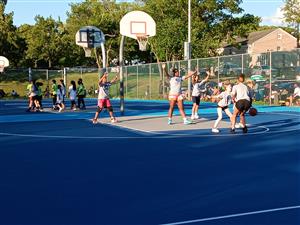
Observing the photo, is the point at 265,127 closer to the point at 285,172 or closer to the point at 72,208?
the point at 285,172

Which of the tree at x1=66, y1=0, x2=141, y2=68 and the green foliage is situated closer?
the green foliage

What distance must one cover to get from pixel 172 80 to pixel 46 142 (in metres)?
5.41

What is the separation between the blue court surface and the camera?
5902mm

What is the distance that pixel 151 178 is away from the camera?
8.10 meters

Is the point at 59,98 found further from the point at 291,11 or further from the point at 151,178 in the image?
the point at 291,11

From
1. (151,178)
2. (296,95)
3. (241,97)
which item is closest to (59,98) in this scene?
(296,95)

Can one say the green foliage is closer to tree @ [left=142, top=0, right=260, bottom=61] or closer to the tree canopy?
the tree canopy

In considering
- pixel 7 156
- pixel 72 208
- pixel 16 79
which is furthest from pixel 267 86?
pixel 16 79

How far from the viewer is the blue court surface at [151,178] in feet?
19.4

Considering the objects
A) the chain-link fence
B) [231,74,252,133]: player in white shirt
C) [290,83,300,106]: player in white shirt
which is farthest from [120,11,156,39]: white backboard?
[290,83,300,106]: player in white shirt

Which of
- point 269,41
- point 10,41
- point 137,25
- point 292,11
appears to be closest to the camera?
point 137,25

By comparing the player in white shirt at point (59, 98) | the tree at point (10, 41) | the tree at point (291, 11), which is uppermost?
the tree at point (291, 11)

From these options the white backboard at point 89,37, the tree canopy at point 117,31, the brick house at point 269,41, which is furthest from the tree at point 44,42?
the white backboard at point 89,37

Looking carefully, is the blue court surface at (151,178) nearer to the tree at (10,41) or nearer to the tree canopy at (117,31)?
the tree canopy at (117,31)
